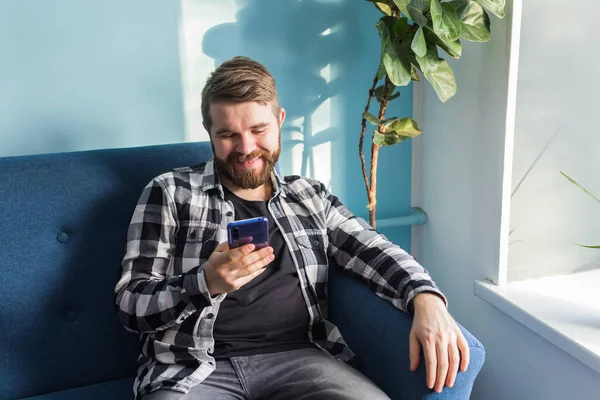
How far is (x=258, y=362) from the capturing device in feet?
4.04

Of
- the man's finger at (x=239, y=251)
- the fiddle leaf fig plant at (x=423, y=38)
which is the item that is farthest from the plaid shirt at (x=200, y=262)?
the fiddle leaf fig plant at (x=423, y=38)

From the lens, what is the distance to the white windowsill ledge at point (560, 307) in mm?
1280

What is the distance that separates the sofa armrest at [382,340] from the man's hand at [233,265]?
13.3 inches

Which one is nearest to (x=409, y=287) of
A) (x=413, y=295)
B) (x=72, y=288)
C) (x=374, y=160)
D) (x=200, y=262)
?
(x=413, y=295)

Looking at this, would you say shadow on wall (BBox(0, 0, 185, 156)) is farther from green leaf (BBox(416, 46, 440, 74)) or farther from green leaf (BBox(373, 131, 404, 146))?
green leaf (BBox(416, 46, 440, 74))

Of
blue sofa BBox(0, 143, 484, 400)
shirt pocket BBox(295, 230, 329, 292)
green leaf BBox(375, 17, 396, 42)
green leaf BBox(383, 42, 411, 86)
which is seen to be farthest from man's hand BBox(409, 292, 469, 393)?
green leaf BBox(375, 17, 396, 42)

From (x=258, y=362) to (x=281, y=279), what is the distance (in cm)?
21

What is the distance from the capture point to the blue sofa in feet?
4.21

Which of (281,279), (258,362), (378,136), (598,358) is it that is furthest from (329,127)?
(598,358)

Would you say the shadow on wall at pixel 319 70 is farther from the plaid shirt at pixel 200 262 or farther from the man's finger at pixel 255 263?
Answer: the man's finger at pixel 255 263

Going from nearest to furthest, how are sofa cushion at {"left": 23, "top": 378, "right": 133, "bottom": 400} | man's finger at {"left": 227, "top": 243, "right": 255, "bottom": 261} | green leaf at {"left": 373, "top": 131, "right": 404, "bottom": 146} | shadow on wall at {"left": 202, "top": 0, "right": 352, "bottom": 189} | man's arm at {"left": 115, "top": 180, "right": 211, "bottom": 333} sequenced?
man's finger at {"left": 227, "top": 243, "right": 255, "bottom": 261} → man's arm at {"left": 115, "top": 180, "right": 211, "bottom": 333} → sofa cushion at {"left": 23, "top": 378, "right": 133, "bottom": 400} → green leaf at {"left": 373, "top": 131, "right": 404, "bottom": 146} → shadow on wall at {"left": 202, "top": 0, "right": 352, "bottom": 189}

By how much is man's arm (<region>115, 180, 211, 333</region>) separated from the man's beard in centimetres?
15

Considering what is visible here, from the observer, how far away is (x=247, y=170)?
4.38ft

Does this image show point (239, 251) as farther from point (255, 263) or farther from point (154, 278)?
point (154, 278)
